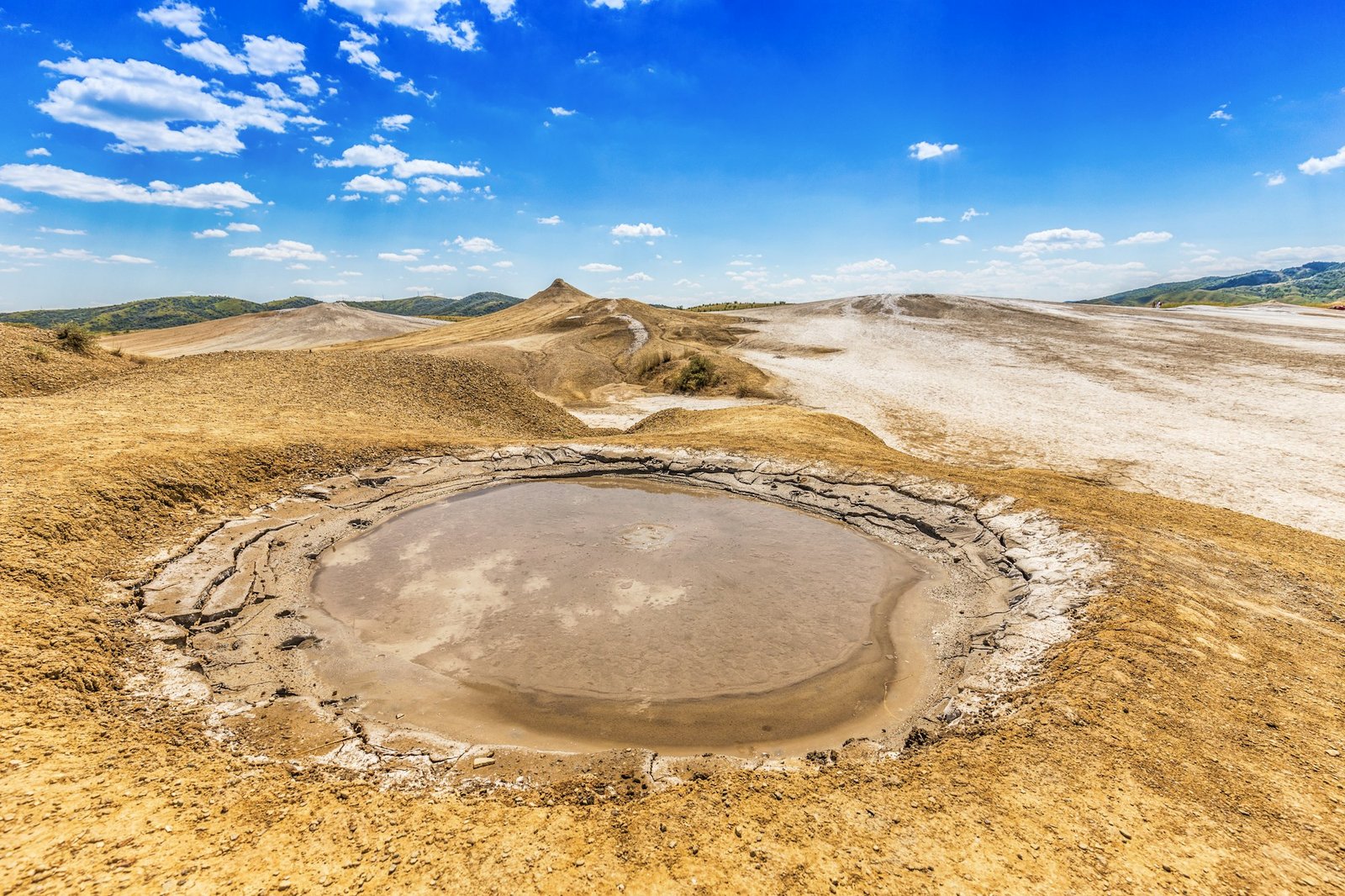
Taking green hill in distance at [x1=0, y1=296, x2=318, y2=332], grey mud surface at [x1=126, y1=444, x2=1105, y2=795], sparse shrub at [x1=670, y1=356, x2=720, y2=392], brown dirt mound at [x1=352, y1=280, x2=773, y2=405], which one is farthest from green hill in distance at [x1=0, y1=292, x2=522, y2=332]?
grey mud surface at [x1=126, y1=444, x2=1105, y2=795]

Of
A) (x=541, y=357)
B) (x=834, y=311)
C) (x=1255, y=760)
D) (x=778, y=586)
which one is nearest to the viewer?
(x=1255, y=760)

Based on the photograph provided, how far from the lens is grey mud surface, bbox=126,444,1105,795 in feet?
18.7

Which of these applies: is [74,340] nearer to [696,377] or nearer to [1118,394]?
[696,377]

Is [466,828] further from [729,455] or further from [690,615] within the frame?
[729,455]

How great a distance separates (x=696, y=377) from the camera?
102ft

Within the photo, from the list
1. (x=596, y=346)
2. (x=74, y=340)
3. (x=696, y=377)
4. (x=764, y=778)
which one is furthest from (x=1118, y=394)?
(x=74, y=340)

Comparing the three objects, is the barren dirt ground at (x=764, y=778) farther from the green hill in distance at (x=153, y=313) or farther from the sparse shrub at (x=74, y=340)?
the green hill in distance at (x=153, y=313)

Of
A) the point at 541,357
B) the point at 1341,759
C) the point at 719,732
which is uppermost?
the point at 541,357

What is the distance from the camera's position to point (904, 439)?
20.8 meters

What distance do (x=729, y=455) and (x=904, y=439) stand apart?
951cm

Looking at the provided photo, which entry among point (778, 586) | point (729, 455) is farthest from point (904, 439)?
point (778, 586)

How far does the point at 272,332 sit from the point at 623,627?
194 ft

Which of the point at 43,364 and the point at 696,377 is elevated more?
the point at 43,364

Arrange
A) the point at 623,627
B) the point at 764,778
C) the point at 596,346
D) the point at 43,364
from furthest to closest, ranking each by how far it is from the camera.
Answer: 1. the point at 596,346
2. the point at 43,364
3. the point at 623,627
4. the point at 764,778
